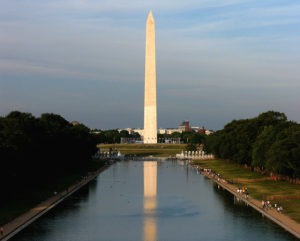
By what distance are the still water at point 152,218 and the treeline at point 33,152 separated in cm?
466

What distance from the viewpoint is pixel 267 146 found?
7038 centimetres

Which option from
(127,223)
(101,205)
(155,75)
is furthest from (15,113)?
(155,75)

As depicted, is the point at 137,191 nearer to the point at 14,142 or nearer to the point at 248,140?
the point at 14,142

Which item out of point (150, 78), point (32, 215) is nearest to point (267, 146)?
point (32, 215)

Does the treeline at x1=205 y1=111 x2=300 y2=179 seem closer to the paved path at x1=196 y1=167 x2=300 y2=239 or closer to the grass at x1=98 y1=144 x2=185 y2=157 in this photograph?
the paved path at x1=196 y1=167 x2=300 y2=239

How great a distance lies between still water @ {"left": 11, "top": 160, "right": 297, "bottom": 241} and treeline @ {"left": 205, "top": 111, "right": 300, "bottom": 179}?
6.95 m

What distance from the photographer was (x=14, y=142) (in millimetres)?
50500

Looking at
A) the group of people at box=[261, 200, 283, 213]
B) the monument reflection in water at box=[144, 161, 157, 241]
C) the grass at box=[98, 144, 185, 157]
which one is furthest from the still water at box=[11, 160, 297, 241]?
the grass at box=[98, 144, 185, 157]

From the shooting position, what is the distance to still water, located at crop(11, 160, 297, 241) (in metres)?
32.8

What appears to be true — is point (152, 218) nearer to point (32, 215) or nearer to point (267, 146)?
point (32, 215)

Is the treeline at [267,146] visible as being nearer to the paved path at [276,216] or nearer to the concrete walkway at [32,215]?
the paved path at [276,216]

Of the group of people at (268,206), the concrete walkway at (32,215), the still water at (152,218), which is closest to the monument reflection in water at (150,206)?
the still water at (152,218)

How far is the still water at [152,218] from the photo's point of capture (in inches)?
1292

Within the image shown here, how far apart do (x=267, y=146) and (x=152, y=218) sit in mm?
33985
